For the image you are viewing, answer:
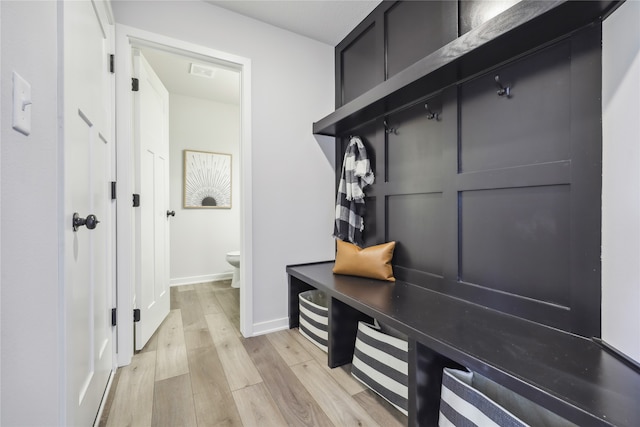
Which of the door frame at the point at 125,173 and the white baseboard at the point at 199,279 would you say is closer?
the door frame at the point at 125,173

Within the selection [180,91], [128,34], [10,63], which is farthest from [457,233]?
[180,91]

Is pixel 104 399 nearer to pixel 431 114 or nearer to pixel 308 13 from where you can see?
pixel 431 114

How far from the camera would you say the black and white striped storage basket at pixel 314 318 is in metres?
1.81

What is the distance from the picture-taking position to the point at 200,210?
147 inches

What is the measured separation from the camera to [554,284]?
3.63 ft

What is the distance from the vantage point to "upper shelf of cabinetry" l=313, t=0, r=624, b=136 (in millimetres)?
933

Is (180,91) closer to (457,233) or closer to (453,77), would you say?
(453,77)

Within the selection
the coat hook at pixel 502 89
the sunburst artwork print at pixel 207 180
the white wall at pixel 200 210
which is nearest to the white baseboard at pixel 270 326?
the white wall at pixel 200 210

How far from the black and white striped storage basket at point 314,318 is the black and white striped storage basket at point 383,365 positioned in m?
0.34

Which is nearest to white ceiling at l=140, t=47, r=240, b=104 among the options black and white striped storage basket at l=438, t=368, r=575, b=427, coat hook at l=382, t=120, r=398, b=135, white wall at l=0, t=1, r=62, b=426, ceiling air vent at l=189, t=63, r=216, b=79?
ceiling air vent at l=189, t=63, r=216, b=79

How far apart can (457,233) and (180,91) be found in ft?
12.0

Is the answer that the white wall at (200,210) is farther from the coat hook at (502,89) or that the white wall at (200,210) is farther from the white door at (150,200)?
the coat hook at (502,89)

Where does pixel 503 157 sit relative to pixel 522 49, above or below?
below

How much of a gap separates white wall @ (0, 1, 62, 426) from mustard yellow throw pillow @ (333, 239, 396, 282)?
1.46 m
